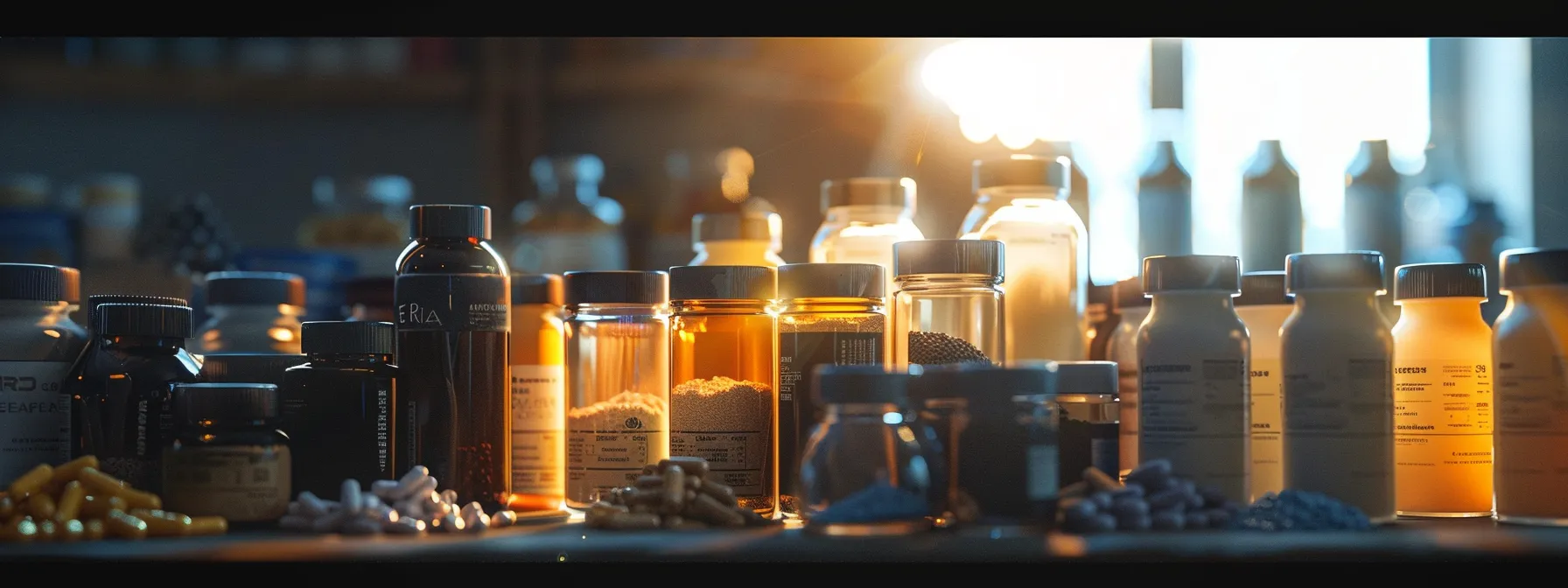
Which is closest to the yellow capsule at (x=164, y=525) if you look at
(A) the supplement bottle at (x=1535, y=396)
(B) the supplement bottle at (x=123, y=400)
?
(B) the supplement bottle at (x=123, y=400)

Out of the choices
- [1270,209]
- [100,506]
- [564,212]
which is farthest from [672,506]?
[564,212]

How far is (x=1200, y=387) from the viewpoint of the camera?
0.89m

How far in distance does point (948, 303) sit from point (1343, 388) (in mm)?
259

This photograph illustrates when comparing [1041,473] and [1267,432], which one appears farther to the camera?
[1267,432]

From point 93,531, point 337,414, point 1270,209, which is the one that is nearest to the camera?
point 93,531

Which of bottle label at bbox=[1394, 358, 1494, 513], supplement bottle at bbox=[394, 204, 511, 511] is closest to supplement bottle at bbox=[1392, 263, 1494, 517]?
bottle label at bbox=[1394, 358, 1494, 513]

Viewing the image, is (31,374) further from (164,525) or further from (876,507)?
(876,507)

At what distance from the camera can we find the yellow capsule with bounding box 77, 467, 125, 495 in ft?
2.77

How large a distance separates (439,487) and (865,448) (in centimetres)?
30

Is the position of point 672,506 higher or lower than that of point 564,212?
lower

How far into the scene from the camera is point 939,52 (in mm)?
2012

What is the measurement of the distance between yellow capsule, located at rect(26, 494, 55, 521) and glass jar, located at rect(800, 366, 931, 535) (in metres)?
0.44

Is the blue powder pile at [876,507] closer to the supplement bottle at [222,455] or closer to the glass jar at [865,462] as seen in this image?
the glass jar at [865,462]

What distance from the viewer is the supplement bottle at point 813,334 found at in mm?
927
